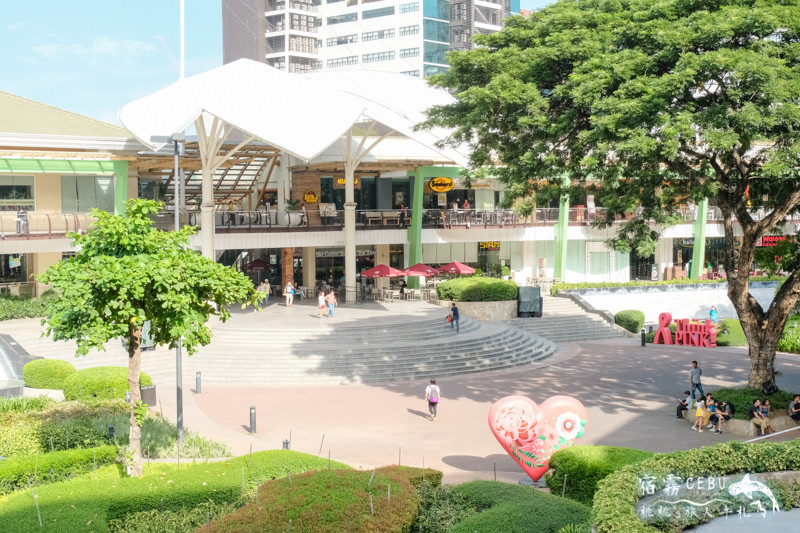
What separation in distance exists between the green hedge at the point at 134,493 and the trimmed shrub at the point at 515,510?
11.3 feet

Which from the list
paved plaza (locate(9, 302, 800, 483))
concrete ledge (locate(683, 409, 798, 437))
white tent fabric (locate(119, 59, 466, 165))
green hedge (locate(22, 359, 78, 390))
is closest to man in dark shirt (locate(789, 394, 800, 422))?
concrete ledge (locate(683, 409, 798, 437))

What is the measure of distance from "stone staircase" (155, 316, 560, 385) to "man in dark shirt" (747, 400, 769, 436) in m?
11.0

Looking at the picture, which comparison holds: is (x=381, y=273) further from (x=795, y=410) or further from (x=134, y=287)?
(x=134, y=287)

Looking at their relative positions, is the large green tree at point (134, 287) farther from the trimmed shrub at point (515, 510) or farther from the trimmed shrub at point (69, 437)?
the trimmed shrub at point (515, 510)

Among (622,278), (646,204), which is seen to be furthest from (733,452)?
(622,278)

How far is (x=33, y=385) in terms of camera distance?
24.0 meters

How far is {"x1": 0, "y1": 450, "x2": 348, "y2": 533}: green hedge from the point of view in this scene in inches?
489

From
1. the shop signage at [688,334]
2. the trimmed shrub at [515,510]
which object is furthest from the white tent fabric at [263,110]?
the trimmed shrub at [515,510]

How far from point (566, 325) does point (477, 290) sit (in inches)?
186

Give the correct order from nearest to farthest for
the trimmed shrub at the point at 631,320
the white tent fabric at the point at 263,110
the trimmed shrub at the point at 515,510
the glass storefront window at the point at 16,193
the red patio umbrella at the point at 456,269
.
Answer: the trimmed shrub at the point at 515,510 < the white tent fabric at the point at 263,110 < the glass storefront window at the point at 16,193 < the trimmed shrub at the point at 631,320 < the red patio umbrella at the point at 456,269

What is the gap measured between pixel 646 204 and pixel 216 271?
11.8m

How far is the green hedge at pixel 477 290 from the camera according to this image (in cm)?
3866

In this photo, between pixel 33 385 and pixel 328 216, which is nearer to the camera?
pixel 33 385

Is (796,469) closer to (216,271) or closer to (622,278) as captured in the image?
(216,271)
